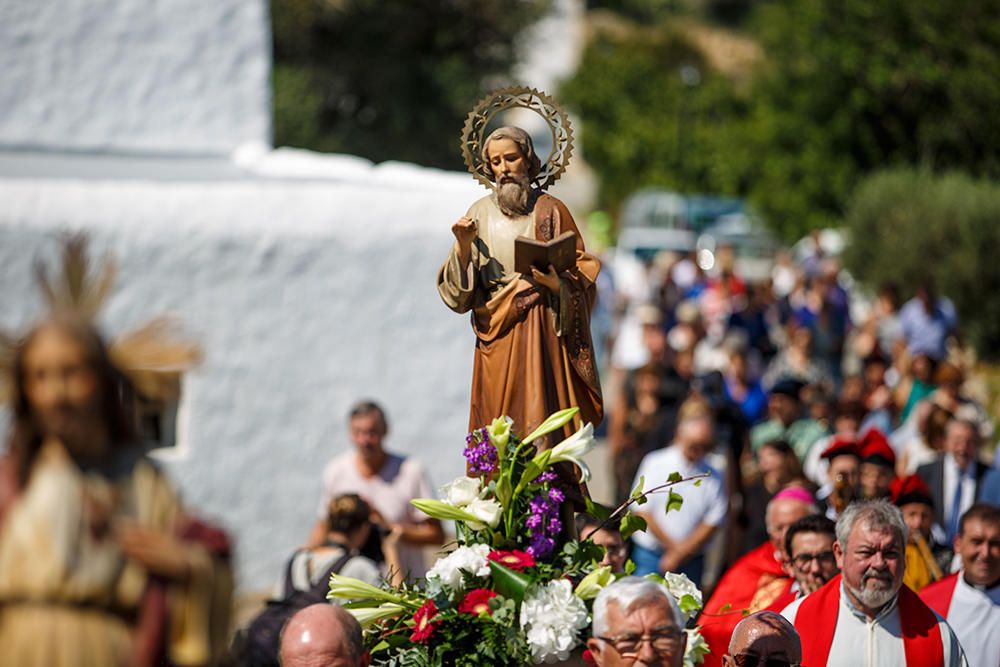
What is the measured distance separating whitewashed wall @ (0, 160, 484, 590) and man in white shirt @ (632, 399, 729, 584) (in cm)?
316

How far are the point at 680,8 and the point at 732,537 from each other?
64.6 m

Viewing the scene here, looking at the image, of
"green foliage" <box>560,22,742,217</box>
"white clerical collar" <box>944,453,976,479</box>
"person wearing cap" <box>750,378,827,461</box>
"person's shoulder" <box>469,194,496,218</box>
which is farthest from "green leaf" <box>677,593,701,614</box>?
"green foliage" <box>560,22,742,217</box>

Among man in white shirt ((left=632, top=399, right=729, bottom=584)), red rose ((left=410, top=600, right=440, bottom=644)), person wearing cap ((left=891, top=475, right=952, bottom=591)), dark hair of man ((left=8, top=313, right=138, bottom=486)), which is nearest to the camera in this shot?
dark hair of man ((left=8, top=313, right=138, bottom=486))

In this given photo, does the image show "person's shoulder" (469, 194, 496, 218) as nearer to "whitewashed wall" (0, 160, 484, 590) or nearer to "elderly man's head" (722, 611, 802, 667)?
"elderly man's head" (722, 611, 802, 667)

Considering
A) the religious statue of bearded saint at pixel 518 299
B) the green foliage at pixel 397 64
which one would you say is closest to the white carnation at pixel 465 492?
the religious statue of bearded saint at pixel 518 299

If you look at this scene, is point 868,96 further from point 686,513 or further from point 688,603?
point 688,603

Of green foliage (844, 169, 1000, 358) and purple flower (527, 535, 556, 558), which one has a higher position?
green foliage (844, 169, 1000, 358)

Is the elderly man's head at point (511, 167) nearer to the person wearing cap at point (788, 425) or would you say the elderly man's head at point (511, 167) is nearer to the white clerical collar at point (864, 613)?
the white clerical collar at point (864, 613)

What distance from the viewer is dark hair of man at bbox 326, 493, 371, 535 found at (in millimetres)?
7359

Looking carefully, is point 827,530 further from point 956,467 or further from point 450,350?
point 450,350

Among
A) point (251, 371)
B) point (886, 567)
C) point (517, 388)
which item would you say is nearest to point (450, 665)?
point (517, 388)

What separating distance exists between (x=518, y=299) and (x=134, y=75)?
9118mm

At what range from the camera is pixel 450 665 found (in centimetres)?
510

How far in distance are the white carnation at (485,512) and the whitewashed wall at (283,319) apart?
6.67m
